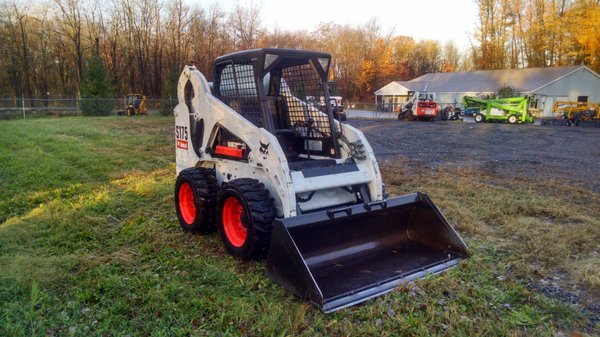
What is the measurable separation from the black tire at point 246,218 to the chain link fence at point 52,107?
26717mm

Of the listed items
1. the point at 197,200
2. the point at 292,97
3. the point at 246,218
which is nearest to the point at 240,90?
the point at 292,97

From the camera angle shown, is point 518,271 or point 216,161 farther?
point 216,161

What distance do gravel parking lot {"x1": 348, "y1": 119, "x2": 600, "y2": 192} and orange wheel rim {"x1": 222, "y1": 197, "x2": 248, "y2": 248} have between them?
6.86 m

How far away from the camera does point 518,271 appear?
4.23m

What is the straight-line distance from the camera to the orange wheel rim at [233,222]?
4492 millimetres

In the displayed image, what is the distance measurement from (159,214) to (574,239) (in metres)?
5.30

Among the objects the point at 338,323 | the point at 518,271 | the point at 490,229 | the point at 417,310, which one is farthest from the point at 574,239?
the point at 338,323

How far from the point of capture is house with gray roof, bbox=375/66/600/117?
1516 inches

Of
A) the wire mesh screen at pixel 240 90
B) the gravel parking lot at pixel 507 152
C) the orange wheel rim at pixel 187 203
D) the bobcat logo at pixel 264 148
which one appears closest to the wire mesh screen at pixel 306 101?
the wire mesh screen at pixel 240 90

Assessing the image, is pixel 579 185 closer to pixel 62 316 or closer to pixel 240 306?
pixel 240 306

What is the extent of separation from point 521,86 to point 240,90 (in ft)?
133

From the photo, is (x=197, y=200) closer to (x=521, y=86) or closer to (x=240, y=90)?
(x=240, y=90)

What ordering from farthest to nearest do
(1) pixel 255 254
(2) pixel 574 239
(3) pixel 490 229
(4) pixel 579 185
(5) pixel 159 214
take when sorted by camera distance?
(4) pixel 579 185 < (5) pixel 159 214 < (3) pixel 490 229 < (2) pixel 574 239 < (1) pixel 255 254

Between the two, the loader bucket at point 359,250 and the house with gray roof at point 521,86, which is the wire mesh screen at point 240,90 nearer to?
the loader bucket at point 359,250
